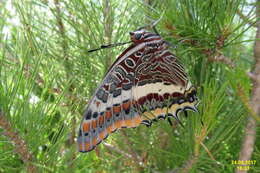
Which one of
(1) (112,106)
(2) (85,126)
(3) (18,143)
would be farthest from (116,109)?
(3) (18,143)

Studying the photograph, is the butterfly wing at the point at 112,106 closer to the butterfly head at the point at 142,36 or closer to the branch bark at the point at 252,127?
the butterfly head at the point at 142,36

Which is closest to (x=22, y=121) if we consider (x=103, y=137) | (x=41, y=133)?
(x=41, y=133)

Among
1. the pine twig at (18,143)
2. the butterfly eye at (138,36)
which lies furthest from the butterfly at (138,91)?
the pine twig at (18,143)

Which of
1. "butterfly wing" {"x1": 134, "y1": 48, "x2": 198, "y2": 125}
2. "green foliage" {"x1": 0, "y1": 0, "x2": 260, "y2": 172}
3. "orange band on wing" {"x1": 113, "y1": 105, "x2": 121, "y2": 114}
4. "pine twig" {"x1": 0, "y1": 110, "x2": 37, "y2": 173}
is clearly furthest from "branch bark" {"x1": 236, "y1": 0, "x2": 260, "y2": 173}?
"pine twig" {"x1": 0, "y1": 110, "x2": 37, "y2": 173}

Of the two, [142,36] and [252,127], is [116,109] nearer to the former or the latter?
[142,36]

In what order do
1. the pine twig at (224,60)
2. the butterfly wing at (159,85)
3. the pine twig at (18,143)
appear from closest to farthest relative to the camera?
the pine twig at (18,143), the pine twig at (224,60), the butterfly wing at (159,85)

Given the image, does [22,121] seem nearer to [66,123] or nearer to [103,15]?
[66,123]

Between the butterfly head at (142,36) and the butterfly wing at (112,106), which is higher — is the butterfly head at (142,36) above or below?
above
